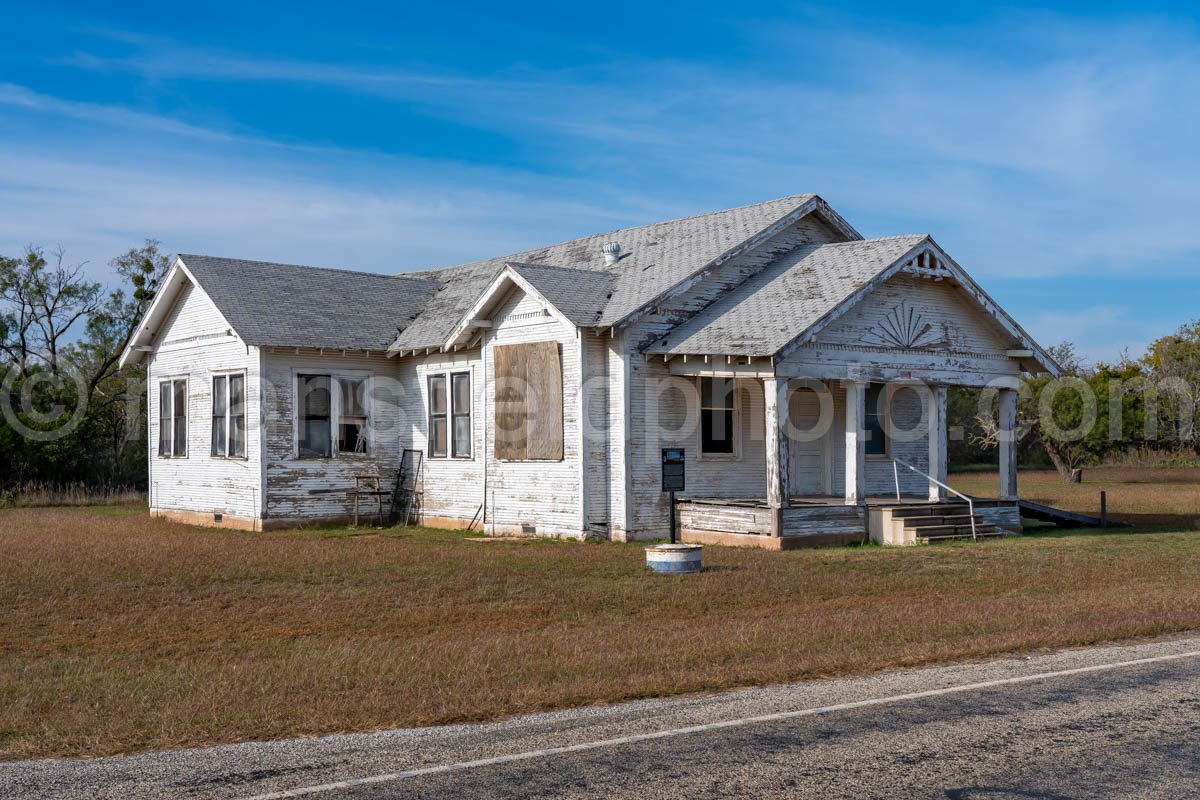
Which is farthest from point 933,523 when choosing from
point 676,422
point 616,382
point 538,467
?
point 538,467

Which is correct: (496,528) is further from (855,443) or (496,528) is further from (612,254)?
(855,443)

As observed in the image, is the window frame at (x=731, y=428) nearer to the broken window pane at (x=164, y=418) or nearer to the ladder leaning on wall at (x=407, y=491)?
the ladder leaning on wall at (x=407, y=491)

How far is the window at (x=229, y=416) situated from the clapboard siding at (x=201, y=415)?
0.17 metres

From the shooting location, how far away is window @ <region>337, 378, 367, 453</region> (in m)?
26.4

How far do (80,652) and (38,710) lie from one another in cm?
273

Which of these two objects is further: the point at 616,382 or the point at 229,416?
the point at 229,416

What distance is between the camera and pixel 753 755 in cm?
729

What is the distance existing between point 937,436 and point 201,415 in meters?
15.9

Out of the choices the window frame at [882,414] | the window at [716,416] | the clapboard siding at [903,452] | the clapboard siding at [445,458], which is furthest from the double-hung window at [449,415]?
the window frame at [882,414]

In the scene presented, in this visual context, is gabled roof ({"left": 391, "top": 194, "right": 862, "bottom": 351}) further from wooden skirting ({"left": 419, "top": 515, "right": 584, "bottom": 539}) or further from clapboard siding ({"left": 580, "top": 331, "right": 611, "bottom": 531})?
wooden skirting ({"left": 419, "top": 515, "right": 584, "bottom": 539})

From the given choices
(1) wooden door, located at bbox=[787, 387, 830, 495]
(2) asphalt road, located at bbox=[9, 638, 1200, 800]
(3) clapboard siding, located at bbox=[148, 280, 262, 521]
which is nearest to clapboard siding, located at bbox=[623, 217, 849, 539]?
(1) wooden door, located at bbox=[787, 387, 830, 495]

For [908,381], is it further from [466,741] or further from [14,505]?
[14,505]

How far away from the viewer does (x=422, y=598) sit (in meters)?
15.0

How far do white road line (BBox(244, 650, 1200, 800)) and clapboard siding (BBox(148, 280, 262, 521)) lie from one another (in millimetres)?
18751
